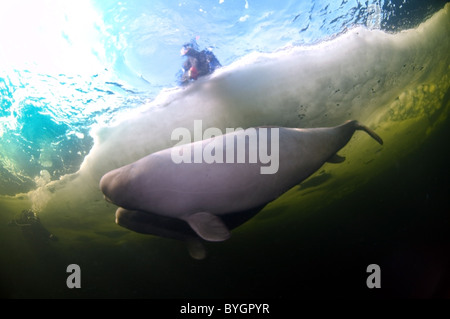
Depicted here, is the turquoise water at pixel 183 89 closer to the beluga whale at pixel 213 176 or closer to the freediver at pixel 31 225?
the freediver at pixel 31 225

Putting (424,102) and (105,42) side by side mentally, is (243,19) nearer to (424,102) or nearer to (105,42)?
(105,42)

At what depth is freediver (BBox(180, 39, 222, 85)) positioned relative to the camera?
204 inches

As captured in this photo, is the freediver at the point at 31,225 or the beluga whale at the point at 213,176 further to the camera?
the freediver at the point at 31,225

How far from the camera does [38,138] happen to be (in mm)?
7113

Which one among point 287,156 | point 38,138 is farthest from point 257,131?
point 38,138

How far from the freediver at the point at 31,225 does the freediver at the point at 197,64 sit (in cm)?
1485

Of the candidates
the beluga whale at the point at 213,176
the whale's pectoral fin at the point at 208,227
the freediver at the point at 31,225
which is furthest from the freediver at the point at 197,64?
the freediver at the point at 31,225

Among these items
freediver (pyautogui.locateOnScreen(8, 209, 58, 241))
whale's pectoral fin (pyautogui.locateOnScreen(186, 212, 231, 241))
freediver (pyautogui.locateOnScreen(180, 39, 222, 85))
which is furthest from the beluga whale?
freediver (pyautogui.locateOnScreen(8, 209, 58, 241))

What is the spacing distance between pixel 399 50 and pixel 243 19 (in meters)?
5.81

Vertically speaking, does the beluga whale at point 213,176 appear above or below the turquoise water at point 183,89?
below

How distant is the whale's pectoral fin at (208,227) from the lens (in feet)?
9.52

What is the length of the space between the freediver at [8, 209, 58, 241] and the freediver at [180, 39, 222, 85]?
1485 cm

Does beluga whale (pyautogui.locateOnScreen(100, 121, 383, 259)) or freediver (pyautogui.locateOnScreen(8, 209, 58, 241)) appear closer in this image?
beluga whale (pyautogui.locateOnScreen(100, 121, 383, 259))

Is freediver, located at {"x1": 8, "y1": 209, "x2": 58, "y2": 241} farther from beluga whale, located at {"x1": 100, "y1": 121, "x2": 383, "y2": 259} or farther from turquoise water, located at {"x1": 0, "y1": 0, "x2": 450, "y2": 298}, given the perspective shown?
beluga whale, located at {"x1": 100, "y1": 121, "x2": 383, "y2": 259}
